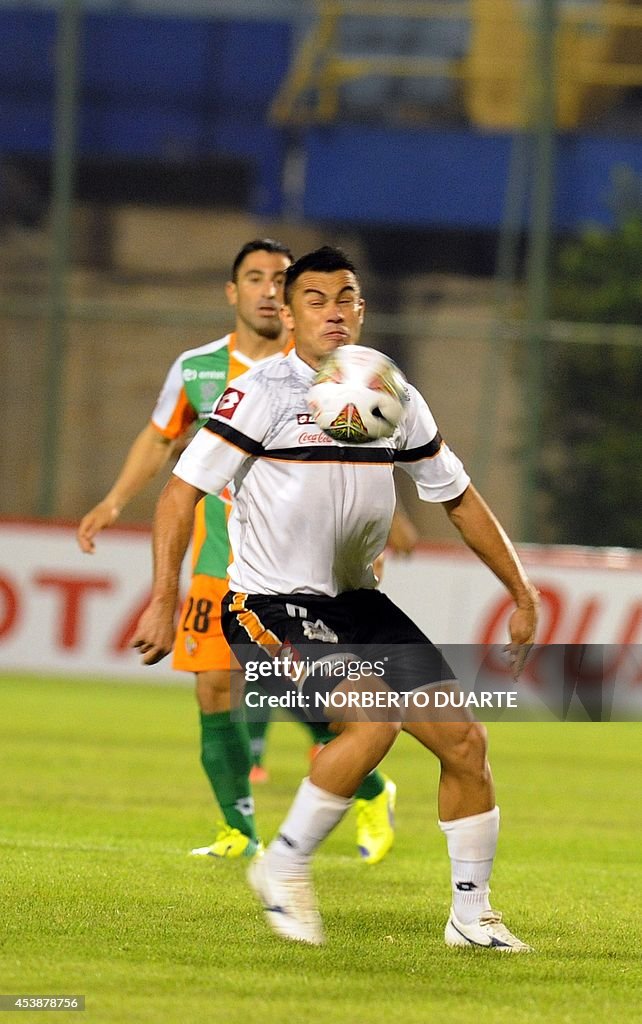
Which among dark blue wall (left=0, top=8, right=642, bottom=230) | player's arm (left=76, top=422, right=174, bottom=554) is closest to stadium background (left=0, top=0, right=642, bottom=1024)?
dark blue wall (left=0, top=8, right=642, bottom=230)

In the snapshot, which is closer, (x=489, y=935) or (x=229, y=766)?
(x=489, y=935)

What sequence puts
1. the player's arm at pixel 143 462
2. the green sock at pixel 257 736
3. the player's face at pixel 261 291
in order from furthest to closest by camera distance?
1. the green sock at pixel 257 736
2. the player's arm at pixel 143 462
3. the player's face at pixel 261 291

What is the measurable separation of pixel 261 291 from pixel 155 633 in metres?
2.98

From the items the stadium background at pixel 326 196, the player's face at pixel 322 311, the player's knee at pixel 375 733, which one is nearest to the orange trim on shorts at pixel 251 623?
the player's knee at pixel 375 733

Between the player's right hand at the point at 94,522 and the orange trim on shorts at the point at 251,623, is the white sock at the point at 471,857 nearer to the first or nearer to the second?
the orange trim on shorts at the point at 251,623

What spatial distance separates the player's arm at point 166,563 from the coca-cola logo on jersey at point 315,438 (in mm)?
337

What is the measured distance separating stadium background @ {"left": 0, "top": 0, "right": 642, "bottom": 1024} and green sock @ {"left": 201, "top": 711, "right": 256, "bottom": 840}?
1169cm

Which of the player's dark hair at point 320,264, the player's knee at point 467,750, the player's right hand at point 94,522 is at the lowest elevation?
the player's knee at point 467,750

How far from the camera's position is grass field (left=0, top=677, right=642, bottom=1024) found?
4922 mm

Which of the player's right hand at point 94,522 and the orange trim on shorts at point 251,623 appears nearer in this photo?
the orange trim on shorts at point 251,623

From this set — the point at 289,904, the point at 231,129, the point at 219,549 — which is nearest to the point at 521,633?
the point at 289,904

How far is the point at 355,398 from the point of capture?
5.59m

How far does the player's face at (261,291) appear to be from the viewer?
8133 millimetres

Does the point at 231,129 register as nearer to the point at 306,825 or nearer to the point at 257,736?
the point at 257,736
